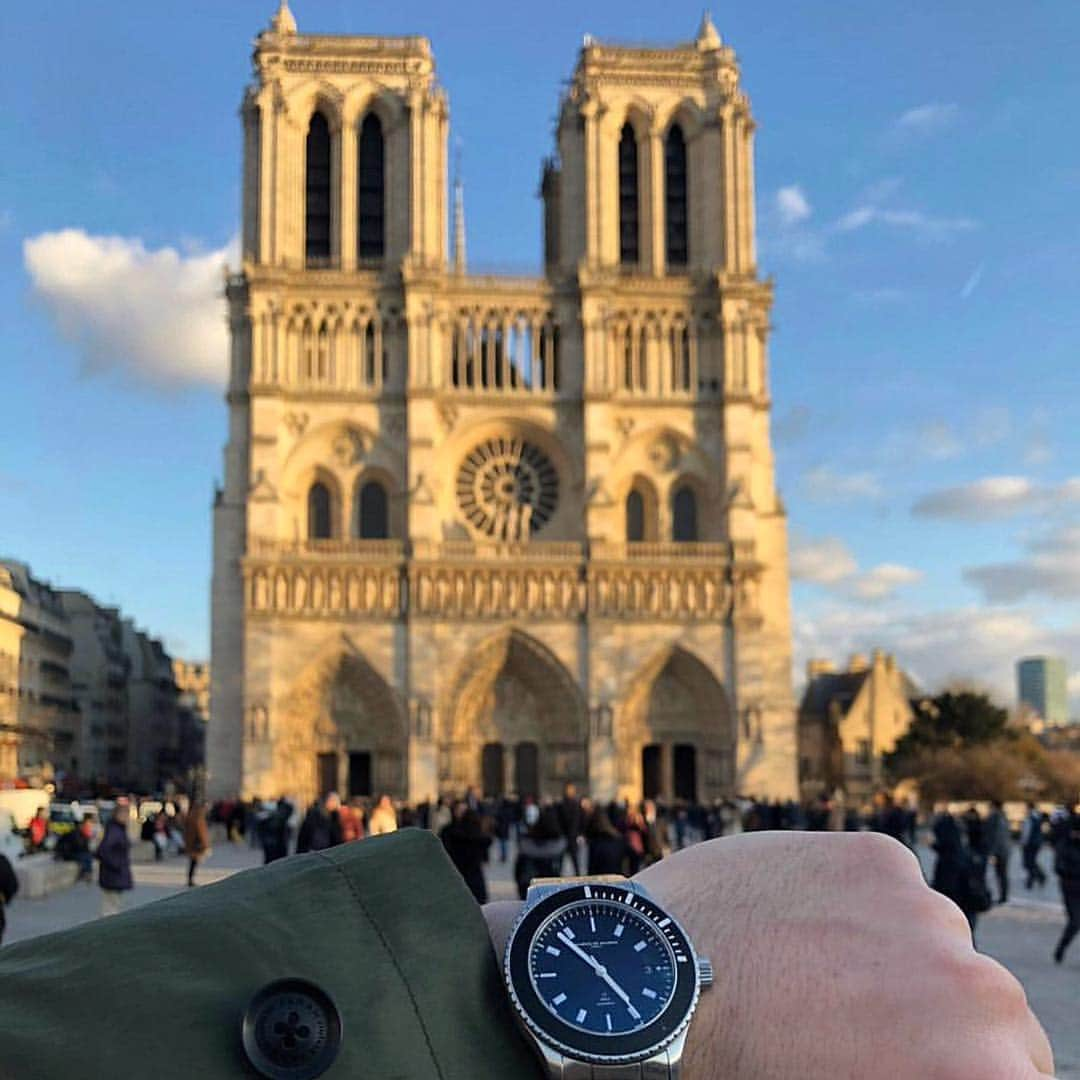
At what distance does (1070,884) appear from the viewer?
10141 millimetres

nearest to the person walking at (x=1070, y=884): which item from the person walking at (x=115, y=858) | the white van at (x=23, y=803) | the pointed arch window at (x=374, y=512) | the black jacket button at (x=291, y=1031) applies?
the person walking at (x=115, y=858)

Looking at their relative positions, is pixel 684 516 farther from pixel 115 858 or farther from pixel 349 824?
pixel 115 858

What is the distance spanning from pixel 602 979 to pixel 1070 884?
1011 centimetres

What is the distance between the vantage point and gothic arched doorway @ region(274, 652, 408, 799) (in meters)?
32.4

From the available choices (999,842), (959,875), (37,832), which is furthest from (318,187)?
(959,875)

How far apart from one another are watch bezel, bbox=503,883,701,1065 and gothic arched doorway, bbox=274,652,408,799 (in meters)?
31.7

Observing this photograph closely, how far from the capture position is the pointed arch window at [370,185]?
35812mm

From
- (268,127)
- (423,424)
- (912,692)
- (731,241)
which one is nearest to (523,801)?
(423,424)

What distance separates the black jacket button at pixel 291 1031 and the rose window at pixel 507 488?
111 ft

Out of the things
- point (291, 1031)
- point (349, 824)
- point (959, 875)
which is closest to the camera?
point (291, 1031)

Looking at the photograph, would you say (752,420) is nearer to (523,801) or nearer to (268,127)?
(523,801)

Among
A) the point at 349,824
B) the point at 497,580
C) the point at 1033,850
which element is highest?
the point at 497,580

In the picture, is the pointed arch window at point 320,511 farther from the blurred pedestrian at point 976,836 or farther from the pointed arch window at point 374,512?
the blurred pedestrian at point 976,836

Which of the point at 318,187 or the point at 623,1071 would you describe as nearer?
the point at 623,1071
